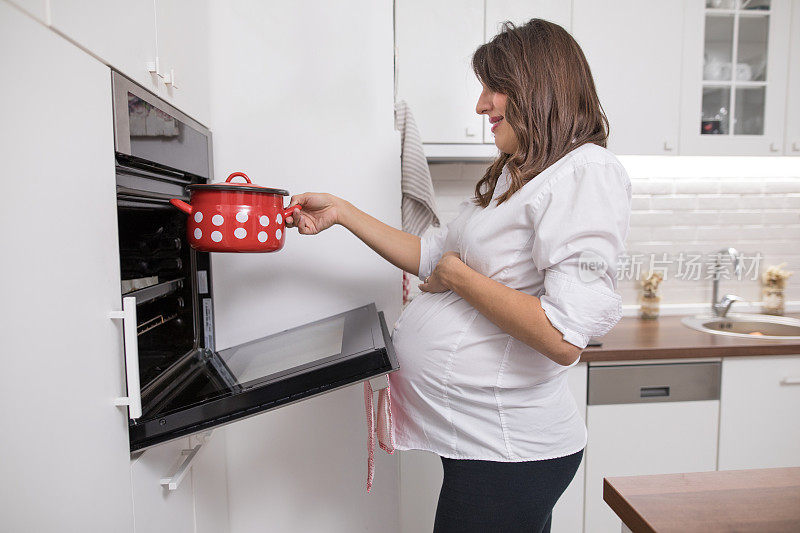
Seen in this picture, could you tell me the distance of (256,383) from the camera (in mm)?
850

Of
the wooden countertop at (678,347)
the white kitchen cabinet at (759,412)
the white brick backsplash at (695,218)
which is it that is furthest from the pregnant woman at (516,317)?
the white brick backsplash at (695,218)

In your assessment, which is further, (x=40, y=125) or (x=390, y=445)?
(x=390, y=445)

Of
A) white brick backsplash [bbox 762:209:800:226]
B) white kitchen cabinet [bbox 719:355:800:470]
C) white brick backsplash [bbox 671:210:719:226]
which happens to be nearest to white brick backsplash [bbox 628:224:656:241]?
white brick backsplash [bbox 671:210:719:226]

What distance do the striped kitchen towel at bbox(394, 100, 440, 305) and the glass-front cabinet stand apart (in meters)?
1.19

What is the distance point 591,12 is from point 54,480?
6.68 feet

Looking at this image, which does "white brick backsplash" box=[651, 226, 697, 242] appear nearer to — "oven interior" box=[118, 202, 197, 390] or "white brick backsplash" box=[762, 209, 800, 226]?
"white brick backsplash" box=[762, 209, 800, 226]

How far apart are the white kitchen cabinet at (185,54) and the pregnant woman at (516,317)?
0.31m

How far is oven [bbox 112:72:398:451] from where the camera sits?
802 millimetres

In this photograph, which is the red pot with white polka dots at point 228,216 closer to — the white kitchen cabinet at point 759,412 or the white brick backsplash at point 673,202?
the white kitchen cabinet at point 759,412

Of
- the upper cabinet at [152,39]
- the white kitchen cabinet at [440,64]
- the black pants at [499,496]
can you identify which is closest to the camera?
the upper cabinet at [152,39]

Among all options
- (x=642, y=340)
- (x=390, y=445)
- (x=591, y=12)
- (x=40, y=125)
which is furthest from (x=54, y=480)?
(x=591, y=12)

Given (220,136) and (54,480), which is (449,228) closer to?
(220,136)

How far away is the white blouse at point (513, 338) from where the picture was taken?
2.78 ft

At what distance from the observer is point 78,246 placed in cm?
65
